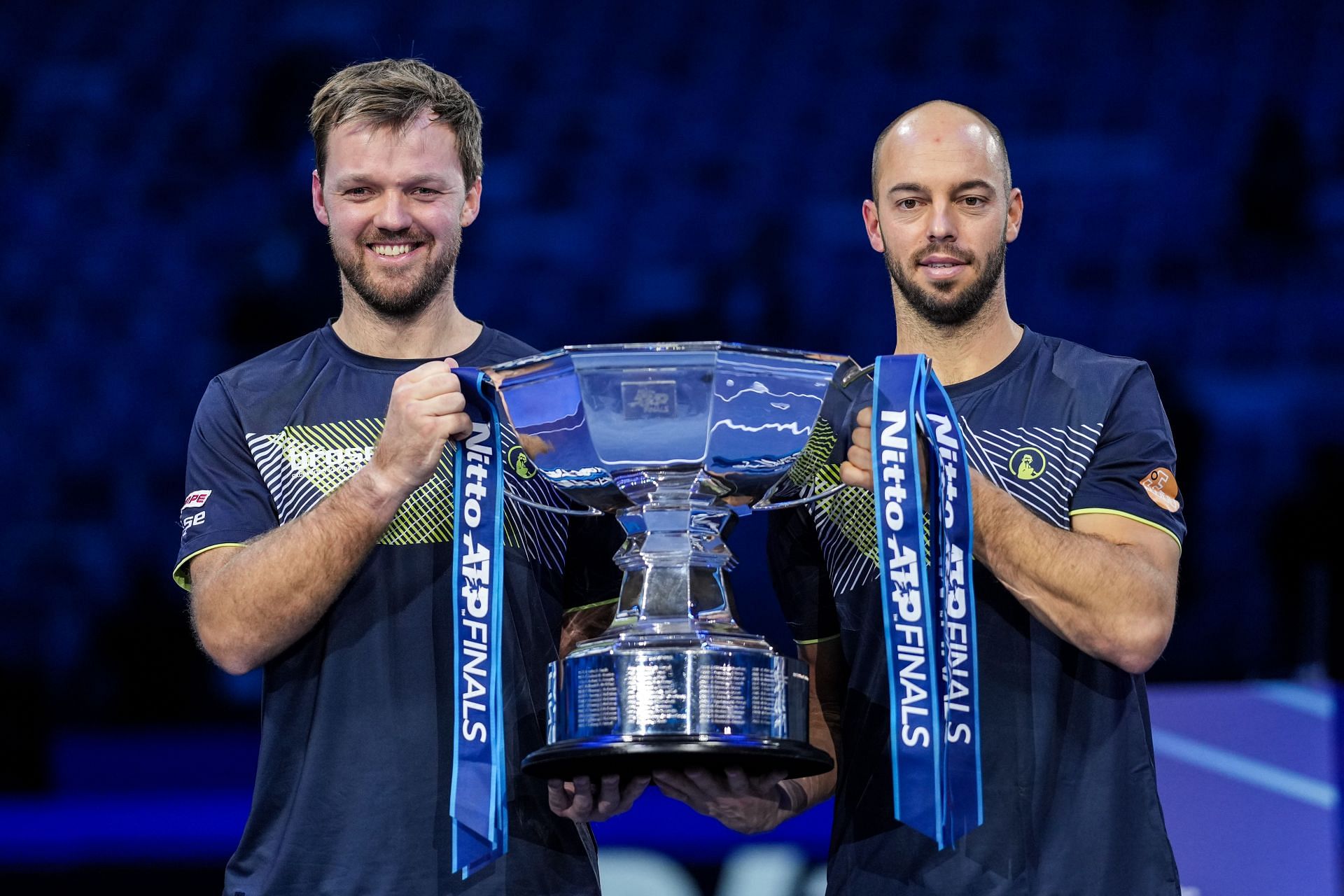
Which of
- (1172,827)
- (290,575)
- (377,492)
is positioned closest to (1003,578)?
(377,492)

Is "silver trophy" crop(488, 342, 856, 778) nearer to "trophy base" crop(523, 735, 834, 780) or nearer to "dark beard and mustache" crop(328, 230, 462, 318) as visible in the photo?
"trophy base" crop(523, 735, 834, 780)

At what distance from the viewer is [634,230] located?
14.0 feet

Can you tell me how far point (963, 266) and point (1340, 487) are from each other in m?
2.54

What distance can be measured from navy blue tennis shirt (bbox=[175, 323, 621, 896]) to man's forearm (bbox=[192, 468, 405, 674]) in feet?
0.23

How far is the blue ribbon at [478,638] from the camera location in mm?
1830

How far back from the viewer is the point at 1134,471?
1.99 m

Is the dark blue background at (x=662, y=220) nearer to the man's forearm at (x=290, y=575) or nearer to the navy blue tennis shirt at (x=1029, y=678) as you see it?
the navy blue tennis shirt at (x=1029, y=678)

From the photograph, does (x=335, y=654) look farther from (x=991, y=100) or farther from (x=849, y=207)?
(x=991, y=100)

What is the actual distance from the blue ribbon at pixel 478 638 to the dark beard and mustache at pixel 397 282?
0.27m

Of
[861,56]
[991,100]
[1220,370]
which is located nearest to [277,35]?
[861,56]

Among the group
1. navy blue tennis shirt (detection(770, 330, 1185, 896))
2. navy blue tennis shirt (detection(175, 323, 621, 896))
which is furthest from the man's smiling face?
navy blue tennis shirt (detection(770, 330, 1185, 896))

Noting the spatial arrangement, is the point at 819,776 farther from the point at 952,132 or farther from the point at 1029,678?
the point at 952,132

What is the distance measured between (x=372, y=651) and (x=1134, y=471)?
3.12ft

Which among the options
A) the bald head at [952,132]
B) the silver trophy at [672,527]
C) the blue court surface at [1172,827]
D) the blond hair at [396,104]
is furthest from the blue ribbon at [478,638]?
the blue court surface at [1172,827]
